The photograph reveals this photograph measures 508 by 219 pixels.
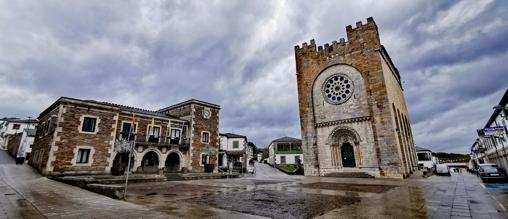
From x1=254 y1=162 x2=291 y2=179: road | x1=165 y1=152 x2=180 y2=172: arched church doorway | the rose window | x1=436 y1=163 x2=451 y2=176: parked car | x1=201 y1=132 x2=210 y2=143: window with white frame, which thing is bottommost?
x1=254 y1=162 x2=291 y2=179: road

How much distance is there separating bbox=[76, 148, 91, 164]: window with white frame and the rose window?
23609 mm

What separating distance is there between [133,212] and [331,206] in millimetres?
5427

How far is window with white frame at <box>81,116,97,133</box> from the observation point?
19725 millimetres

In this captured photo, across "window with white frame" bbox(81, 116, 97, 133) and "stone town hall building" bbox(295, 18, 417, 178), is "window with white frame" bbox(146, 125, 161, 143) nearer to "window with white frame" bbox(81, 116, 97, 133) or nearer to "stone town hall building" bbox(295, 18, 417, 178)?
"window with white frame" bbox(81, 116, 97, 133)

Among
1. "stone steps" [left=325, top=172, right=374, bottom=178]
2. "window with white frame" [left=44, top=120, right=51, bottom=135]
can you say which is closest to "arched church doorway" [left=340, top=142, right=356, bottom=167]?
"stone steps" [left=325, top=172, right=374, bottom=178]

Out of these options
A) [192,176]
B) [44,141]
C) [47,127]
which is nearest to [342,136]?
[192,176]

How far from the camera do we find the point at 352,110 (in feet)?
73.8

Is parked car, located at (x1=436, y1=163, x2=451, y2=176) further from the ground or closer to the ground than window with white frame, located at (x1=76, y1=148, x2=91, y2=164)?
closer to the ground

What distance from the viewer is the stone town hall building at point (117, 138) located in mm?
18500

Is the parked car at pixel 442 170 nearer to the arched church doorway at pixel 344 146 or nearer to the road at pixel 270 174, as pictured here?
the arched church doorway at pixel 344 146

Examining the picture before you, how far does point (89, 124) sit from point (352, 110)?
81.9 feet

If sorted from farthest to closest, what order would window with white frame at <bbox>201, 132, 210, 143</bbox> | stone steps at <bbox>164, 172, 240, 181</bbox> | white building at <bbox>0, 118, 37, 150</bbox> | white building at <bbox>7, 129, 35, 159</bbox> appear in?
white building at <bbox>0, 118, 37, 150</bbox>
white building at <bbox>7, 129, 35, 159</bbox>
window with white frame at <bbox>201, 132, 210, 143</bbox>
stone steps at <bbox>164, 172, 240, 181</bbox>

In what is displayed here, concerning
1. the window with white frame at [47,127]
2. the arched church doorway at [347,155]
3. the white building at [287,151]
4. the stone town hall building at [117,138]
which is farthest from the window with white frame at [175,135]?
the white building at [287,151]

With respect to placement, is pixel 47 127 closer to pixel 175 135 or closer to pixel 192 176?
pixel 175 135
